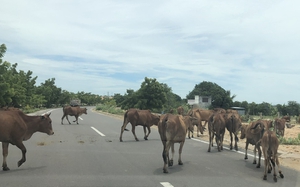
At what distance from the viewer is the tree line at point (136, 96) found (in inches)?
1273

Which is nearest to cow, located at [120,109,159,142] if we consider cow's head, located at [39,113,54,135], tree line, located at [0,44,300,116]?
cow's head, located at [39,113,54,135]

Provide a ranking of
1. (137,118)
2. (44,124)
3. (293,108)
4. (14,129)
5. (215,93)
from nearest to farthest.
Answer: (14,129), (44,124), (137,118), (293,108), (215,93)

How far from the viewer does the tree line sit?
3234cm

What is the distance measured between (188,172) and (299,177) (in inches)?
112

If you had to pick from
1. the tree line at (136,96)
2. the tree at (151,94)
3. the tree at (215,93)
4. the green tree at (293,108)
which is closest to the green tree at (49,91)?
the tree line at (136,96)

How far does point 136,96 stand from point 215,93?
61.0 meters

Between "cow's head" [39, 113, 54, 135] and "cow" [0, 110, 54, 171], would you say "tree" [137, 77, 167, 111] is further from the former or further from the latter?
"cow" [0, 110, 54, 171]

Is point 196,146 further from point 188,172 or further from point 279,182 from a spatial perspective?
point 279,182

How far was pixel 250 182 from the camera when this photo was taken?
7559 millimetres

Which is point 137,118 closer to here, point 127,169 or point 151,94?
point 127,169

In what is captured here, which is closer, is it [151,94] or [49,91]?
[151,94]

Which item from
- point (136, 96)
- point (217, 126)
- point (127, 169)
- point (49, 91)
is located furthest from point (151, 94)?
point (49, 91)

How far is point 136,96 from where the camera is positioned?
34.2m

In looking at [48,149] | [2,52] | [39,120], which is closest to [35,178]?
[39,120]
